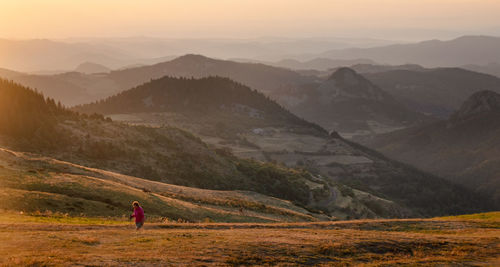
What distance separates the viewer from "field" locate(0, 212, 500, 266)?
81.0 ft

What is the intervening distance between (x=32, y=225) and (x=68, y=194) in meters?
13.9

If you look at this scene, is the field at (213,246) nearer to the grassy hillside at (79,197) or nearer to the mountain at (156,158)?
the grassy hillside at (79,197)

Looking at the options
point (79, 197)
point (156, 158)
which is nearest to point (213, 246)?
point (79, 197)

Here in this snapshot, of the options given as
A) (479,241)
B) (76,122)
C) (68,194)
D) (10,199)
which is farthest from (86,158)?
(479,241)

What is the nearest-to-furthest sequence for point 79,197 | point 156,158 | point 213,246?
point 213,246 < point 79,197 < point 156,158

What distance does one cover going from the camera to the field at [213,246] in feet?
81.0

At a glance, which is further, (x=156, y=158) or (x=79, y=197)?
(x=156, y=158)

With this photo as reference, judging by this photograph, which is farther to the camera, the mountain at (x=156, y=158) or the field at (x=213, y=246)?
the mountain at (x=156, y=158)

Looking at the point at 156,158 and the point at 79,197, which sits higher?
the point at 79,197

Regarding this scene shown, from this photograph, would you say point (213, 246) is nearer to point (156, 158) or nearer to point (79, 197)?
point (79, 197)

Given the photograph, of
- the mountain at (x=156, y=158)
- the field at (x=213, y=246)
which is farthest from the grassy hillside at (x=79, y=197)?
the field at (x=213, y=246)

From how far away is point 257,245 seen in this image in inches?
1161

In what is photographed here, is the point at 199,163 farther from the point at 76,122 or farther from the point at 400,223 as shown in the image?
the point at 400,223

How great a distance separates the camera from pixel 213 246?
94.1ft
